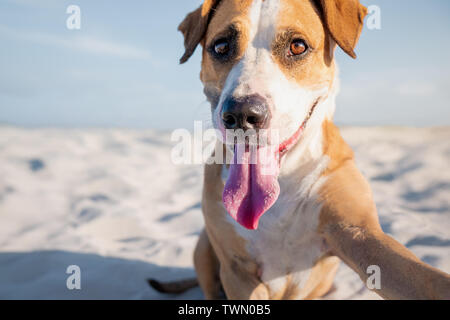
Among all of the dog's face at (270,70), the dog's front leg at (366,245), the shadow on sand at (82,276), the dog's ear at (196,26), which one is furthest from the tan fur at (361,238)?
the shadow on sand at (82,276)

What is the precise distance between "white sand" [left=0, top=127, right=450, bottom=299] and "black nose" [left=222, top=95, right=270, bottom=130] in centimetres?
172

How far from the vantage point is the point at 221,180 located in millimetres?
2281

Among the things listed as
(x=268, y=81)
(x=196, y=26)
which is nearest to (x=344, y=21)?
(x=268, y=81)

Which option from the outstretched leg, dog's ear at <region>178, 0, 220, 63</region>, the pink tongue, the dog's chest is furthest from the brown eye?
the outstretched leg

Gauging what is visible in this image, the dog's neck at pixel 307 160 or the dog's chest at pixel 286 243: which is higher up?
the dog's neck at pixel 307 160

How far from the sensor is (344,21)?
217 centimetres

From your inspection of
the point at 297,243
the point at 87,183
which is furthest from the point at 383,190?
the point at 87,183

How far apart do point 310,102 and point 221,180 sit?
2.28ft

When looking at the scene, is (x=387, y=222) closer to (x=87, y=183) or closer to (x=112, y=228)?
(x=112, y=228)

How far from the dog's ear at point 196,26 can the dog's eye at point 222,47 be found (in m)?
0.28

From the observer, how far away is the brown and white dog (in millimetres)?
1876

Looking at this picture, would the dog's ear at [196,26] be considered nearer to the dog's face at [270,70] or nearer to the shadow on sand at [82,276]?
the dog's face at [270,70]

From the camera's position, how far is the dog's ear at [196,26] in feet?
7.85

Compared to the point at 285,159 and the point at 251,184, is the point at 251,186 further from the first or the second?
the point at 285,159
